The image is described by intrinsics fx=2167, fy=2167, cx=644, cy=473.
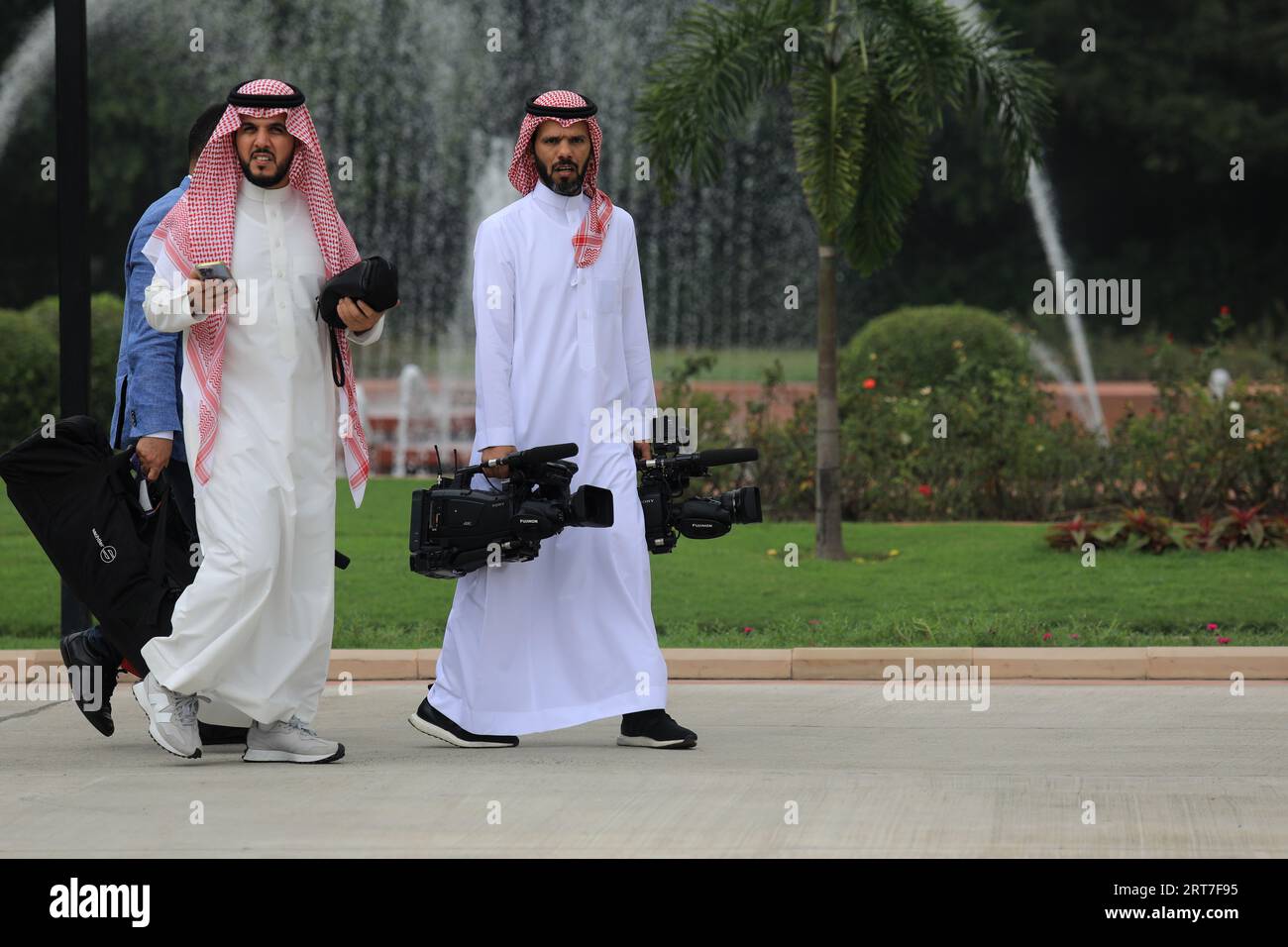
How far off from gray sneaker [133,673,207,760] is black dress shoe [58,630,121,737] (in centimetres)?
36

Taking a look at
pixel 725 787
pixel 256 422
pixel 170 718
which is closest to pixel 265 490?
pixel 256 422

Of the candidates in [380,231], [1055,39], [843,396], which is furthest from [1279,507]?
[1055,39]

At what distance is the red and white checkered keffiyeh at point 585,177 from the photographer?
6918 millimetres

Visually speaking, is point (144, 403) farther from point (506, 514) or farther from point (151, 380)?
point (506, 514)

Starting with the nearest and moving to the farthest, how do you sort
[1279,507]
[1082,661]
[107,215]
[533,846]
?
[533,846] < [1082,661] < [1279,507] < [107,215]

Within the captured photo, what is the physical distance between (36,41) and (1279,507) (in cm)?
2709

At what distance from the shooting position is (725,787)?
611cm

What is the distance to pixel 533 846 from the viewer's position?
17.1 ft

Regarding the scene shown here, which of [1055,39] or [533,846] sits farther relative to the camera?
[1055,39]

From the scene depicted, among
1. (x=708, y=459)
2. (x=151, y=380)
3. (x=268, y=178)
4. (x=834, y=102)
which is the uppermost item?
(x=834, y=102)

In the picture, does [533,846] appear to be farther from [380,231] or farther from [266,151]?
[380,231]

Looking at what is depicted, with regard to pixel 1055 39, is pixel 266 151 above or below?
below

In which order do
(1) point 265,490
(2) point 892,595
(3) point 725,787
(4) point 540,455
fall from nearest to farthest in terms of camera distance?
1. (3) point 725,787
2. (1) point 265,490
3. (4) point 540,455
4. (2) point 892,595

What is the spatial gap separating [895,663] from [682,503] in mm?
1980
